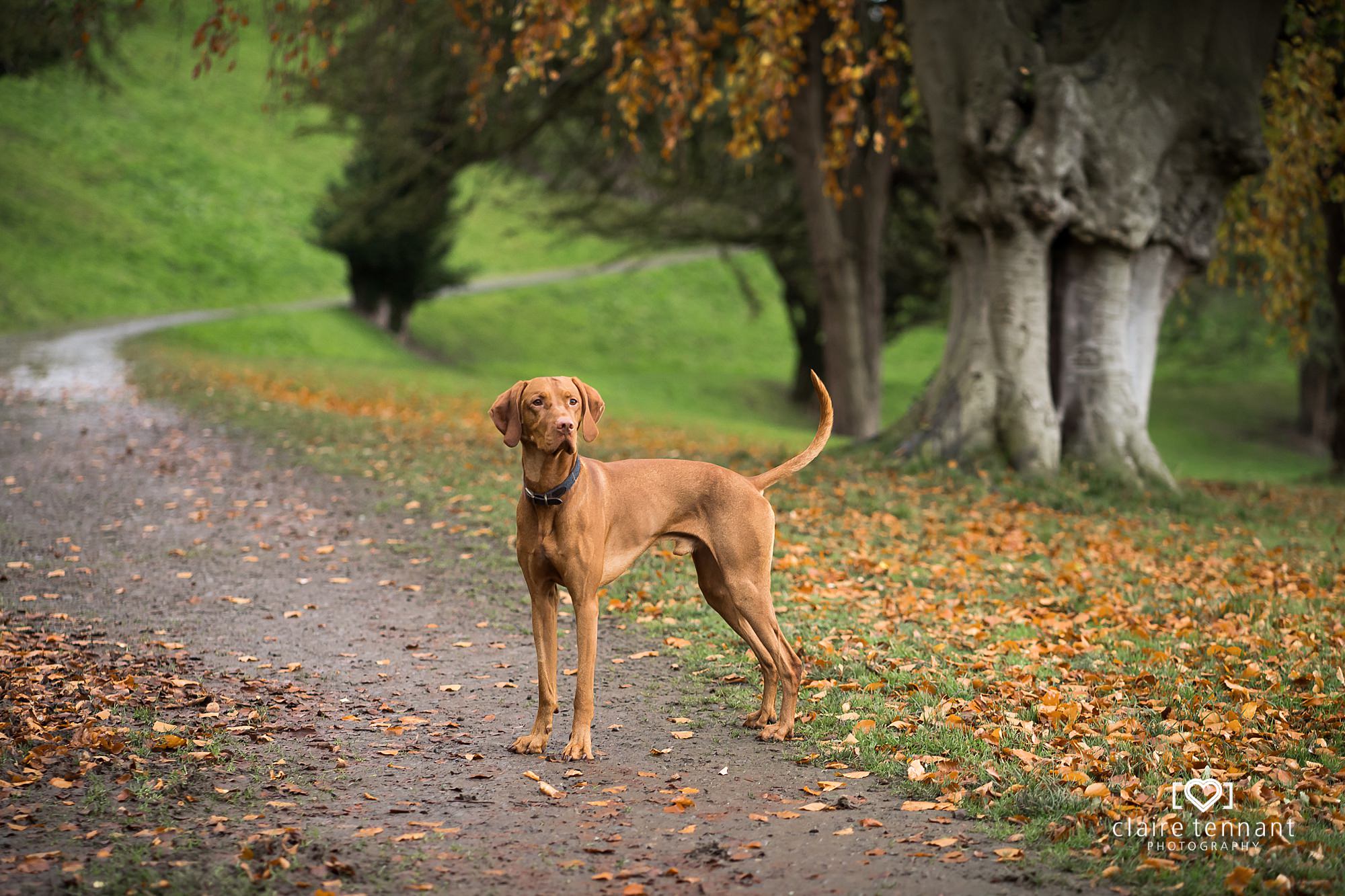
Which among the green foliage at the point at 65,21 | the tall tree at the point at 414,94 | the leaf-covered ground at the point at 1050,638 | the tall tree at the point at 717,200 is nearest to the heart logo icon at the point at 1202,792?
the leaf-covered ground at the point at 1050,638

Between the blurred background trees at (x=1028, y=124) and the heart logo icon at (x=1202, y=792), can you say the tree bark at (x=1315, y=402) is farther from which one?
the heart logo icon at (x=1202, y=792)

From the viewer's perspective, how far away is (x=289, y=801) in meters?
4.59

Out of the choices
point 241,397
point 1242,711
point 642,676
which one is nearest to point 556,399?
point 642,676

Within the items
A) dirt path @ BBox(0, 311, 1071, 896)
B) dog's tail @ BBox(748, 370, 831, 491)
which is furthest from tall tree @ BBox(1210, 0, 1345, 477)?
dirt path @ BBox(0, 311, 1071, 896)

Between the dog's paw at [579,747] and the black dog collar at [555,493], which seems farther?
the dog's paw at [579,747]

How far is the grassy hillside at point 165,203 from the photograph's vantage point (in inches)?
1288

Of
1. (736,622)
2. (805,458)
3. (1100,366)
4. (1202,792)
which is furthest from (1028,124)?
(1202,792)

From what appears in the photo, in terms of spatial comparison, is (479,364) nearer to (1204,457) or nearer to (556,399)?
(1204,457)

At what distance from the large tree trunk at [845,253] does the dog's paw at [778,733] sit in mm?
12322

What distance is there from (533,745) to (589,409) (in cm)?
156

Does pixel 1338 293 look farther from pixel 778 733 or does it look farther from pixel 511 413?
pixel 511 413

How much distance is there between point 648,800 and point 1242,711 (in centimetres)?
306

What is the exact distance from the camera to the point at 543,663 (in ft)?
16.9

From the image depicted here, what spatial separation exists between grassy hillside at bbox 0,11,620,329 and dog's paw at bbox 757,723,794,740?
721 inches
